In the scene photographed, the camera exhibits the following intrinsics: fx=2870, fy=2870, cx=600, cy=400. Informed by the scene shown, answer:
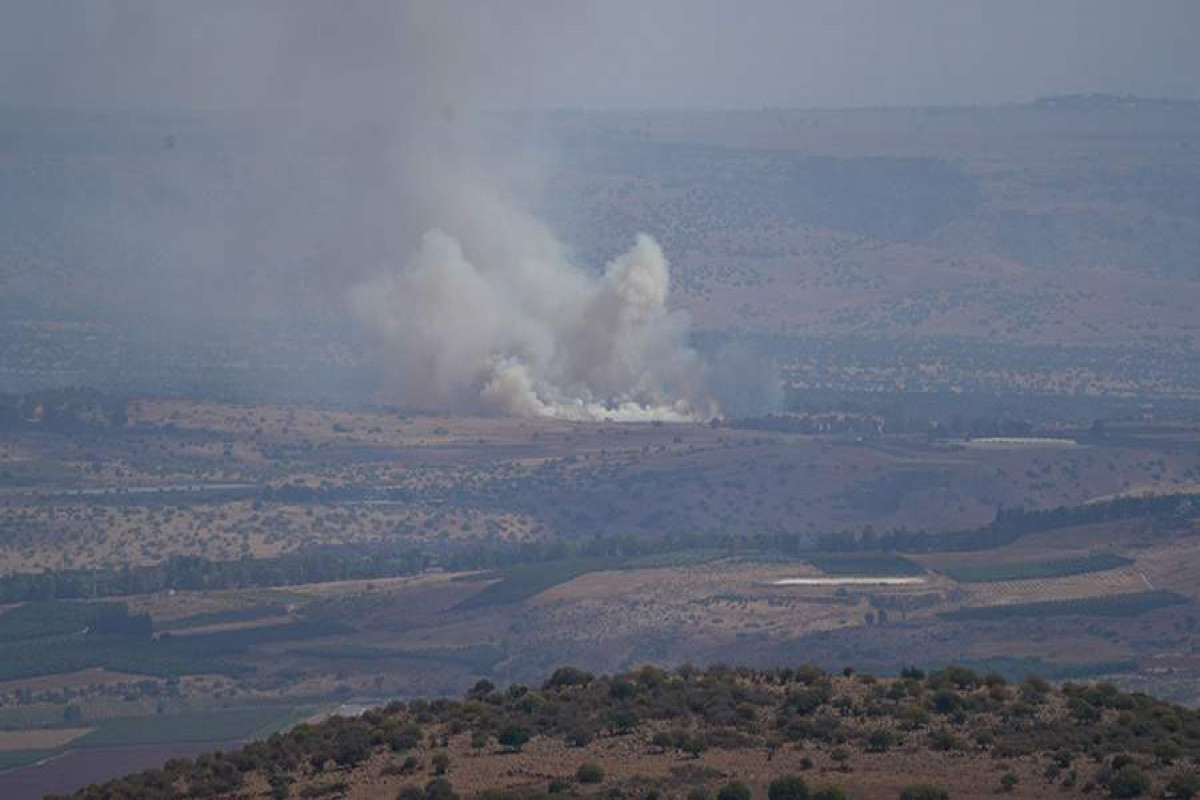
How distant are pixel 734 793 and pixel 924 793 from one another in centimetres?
307

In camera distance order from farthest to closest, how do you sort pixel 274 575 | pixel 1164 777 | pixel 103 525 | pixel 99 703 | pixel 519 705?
pixel 103 525
pixel 274 575
pixel 99 703
pixel 519 705
pixel 1164 777

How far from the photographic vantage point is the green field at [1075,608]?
95.8m

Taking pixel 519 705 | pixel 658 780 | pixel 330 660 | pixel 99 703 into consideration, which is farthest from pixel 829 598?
pixel 658 780

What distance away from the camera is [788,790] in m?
46.6

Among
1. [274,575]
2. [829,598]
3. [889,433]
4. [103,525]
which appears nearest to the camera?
[829,598]

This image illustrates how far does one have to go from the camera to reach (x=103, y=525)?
122 meters

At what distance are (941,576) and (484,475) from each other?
119 ft

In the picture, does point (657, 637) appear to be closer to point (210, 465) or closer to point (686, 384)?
point (210, 465)


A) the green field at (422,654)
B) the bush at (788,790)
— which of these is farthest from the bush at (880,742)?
the green field at (422,654)

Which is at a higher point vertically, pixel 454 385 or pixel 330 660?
pixel 454 385

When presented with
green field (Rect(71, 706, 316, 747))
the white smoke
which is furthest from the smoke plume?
green field (Rect(71, 706, 316, 747))

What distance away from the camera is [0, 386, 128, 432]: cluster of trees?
487 feet

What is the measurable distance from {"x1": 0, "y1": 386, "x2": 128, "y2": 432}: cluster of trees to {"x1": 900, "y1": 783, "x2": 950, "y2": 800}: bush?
105m

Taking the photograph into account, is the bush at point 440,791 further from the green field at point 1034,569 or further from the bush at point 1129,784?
the green field at point 1034,569
